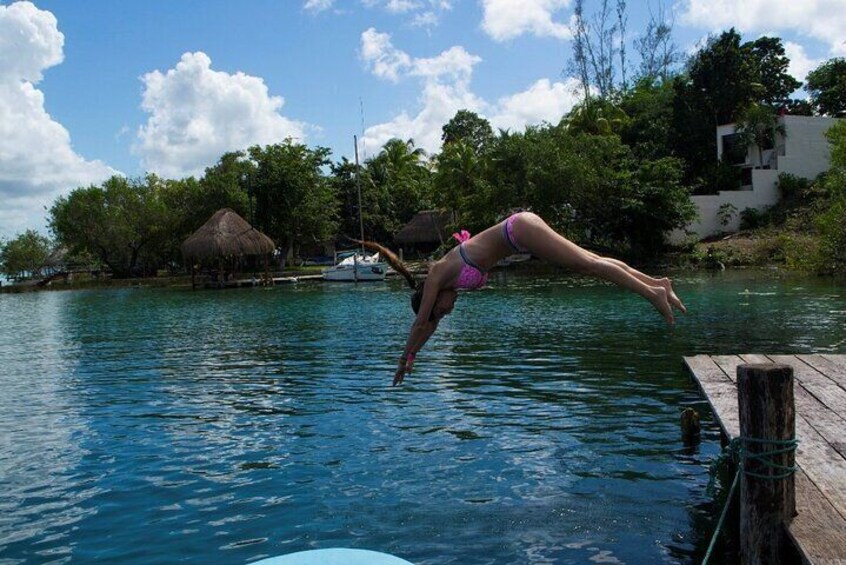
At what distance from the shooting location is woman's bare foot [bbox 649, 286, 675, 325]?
22.0ft

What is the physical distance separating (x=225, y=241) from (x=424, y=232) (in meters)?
19.7

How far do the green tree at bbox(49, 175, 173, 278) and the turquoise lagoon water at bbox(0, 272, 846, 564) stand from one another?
4664 cm

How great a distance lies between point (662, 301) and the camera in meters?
6.73

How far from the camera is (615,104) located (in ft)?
206

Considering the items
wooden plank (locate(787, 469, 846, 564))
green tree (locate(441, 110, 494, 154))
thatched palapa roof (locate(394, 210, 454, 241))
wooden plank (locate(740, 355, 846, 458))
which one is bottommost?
wooden plank (locate(787, 469, 846, 564))

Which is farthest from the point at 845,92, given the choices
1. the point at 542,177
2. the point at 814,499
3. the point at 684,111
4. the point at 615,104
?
the point at 814,499

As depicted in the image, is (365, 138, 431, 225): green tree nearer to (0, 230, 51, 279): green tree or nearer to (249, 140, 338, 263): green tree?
(249, 140, 338, 263): green tree

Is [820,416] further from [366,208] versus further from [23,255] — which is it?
[23,255]

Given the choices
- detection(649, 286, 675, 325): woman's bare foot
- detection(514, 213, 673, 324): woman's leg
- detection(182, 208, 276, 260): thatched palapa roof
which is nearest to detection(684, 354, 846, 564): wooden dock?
detection(649, 286, 675, 325): woman's bare foot

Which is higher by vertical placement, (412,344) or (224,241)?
(224,241)

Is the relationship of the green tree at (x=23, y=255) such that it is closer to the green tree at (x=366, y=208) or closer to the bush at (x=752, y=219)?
the green tree at (x=366, y=208)

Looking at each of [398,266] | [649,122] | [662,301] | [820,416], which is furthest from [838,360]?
[649,122]

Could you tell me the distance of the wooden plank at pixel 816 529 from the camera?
4871mm

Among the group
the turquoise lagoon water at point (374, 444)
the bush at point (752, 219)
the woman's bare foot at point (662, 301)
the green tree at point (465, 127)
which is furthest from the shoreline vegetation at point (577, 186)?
the woman's bare foot at point (662, 301)
